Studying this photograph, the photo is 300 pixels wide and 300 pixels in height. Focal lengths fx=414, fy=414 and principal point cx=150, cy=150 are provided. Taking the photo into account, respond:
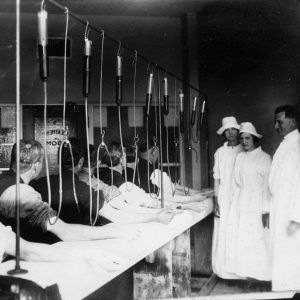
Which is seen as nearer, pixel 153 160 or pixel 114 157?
pixel 114 157

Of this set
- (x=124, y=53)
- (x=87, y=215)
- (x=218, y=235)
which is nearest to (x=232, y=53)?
(x=124, y=53)

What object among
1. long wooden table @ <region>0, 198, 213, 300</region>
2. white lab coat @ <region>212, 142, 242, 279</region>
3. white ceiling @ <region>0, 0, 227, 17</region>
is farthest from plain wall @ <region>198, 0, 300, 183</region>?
long wooden table @ <region>0, 198, 213, 300</region>

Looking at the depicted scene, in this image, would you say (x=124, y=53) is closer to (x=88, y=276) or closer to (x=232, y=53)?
(x=232, y=53)

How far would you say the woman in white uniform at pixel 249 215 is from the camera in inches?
126

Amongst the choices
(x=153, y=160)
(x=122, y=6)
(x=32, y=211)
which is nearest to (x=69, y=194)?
(x=32, y=211)

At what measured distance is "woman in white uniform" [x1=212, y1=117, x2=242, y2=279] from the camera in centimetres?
340

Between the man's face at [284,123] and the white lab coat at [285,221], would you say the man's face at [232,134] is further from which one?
the white lab coat at [285,221]

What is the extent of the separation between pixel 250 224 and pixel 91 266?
1.96m

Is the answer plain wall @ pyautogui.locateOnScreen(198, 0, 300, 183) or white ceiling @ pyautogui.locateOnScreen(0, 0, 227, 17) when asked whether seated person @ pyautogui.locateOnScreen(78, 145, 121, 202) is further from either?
white ceiling @ pyautogui.locateOnScreen(0, 0, 227, 17)

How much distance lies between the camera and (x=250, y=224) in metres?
3.24

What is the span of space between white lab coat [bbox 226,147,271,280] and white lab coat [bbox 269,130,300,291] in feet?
1.37

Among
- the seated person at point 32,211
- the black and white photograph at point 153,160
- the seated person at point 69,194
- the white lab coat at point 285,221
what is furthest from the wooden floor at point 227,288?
the seated person at point 32,211

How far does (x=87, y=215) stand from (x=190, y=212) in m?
0.91

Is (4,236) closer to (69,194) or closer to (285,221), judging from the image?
(69,194)
